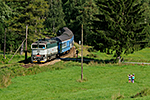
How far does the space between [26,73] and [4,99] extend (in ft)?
44.6

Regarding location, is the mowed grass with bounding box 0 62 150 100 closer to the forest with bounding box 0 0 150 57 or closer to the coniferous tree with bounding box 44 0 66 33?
the forest with bounding box 0 0 150 57

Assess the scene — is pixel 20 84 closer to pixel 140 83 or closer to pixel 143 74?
pixel 140 83

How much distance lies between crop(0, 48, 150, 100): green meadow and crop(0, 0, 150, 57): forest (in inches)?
205

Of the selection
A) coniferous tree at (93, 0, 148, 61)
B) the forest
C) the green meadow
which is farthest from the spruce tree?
the green meadow

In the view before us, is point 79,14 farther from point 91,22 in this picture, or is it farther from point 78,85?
point 78,85

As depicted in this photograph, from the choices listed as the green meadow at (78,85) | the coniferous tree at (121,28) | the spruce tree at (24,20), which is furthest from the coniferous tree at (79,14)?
the green meadow at (78,85)

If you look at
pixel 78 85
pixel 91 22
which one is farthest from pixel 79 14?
pixel 78 85

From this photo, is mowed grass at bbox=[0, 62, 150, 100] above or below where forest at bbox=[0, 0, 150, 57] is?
below

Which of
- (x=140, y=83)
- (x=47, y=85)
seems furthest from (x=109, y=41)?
(x=47, y=85)

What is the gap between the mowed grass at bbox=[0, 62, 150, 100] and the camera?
2435 centimetres

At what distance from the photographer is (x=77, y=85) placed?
31.0 meters

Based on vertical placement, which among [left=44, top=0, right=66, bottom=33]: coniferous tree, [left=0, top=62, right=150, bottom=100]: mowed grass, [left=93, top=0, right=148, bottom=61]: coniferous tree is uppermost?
[left=44, top=0, right=66, bottom=33]: coniferous tree

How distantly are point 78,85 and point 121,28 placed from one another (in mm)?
19975

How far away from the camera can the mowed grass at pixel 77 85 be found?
2435 centimetres
